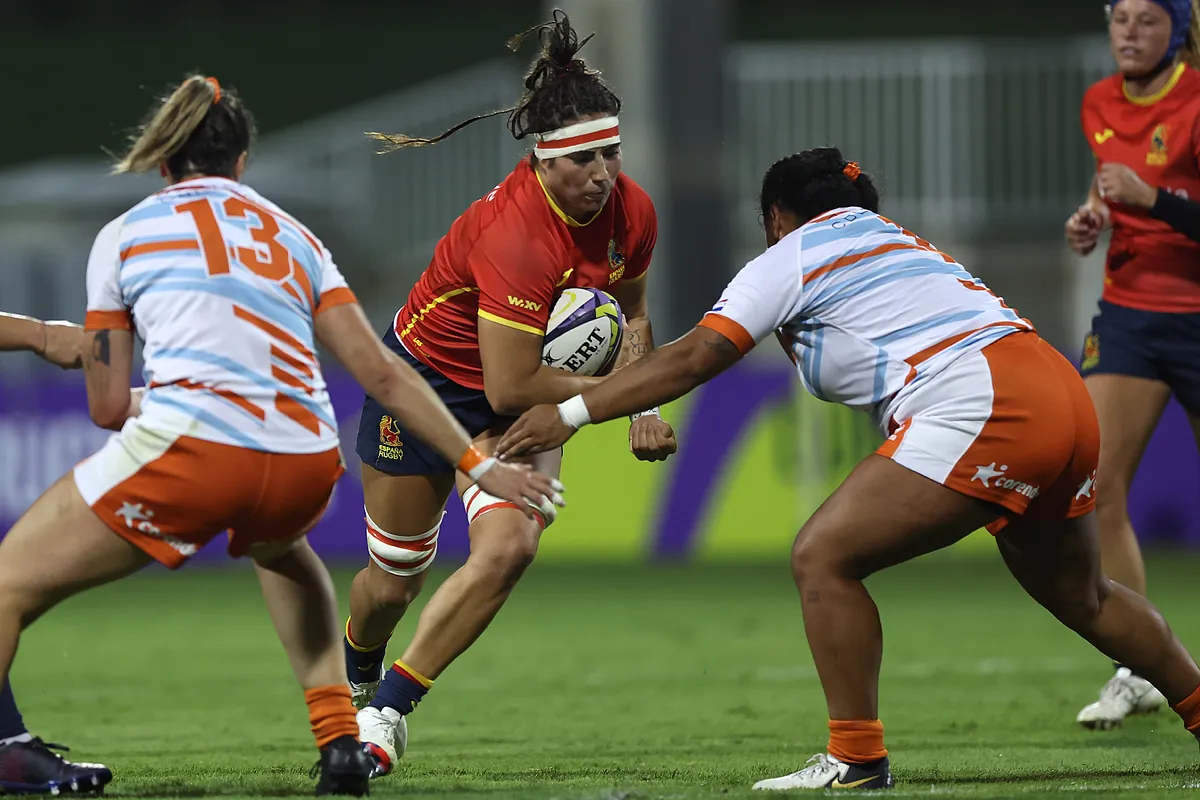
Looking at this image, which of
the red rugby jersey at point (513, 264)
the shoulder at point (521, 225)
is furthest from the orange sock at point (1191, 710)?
the shoulder at point (521, 225)

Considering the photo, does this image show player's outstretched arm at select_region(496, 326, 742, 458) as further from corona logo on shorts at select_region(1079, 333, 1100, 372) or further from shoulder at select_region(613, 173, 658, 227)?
corona logo on shorts at select_region(1079, 333, 1100, 372)

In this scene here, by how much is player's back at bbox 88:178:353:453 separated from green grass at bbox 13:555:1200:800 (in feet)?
3.98

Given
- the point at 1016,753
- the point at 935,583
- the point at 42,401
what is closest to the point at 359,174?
the point at 42,401

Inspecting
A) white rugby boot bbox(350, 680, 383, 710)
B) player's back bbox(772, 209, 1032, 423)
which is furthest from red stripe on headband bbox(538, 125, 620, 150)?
white rugby boot bbox(350, 680, 383, 710)

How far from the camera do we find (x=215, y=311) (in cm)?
437

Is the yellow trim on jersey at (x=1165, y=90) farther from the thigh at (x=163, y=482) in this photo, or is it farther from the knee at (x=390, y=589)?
the thigh at (x=163, y=482)

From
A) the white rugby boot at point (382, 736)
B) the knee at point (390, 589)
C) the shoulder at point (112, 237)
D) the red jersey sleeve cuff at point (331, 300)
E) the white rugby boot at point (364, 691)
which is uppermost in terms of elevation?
the shoulder at point (112, 237)

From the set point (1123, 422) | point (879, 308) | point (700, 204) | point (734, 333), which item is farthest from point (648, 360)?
point (700, 204)

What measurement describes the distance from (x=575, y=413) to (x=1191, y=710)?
6.76 feet

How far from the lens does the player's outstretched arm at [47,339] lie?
4.72m

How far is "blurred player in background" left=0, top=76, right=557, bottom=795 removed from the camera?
14.3 ft

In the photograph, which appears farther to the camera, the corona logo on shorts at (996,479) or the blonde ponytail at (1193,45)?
the blonde ponytail at (1193,45)

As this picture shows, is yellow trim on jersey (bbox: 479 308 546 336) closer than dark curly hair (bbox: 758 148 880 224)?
No

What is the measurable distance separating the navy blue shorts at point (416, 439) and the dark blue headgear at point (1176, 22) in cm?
287
